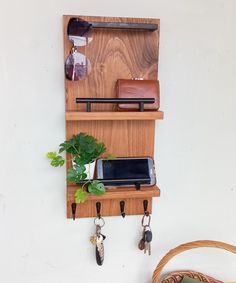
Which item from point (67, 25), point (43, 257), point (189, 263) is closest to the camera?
point (67, 25)

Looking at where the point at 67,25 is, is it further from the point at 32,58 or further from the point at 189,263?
the point at 189,263

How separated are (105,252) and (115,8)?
2.85 feet

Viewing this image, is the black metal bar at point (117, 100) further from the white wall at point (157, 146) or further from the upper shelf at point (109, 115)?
the white wall at point (157, 146)

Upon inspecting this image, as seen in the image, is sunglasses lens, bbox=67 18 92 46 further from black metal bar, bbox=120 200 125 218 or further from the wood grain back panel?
black metal bar, bbox=120 200 125 218

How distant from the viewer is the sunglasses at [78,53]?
887 mm

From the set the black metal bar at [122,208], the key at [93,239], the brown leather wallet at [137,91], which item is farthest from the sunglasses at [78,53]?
the key at [93,239]

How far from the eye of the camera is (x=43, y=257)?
106 cm

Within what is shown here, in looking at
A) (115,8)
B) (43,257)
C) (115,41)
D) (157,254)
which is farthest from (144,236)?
(115,8)

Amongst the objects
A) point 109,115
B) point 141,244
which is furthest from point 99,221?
point 109,115

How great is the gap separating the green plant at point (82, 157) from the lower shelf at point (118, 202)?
0.06 metres

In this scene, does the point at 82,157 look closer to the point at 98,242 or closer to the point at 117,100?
the point at 117,100

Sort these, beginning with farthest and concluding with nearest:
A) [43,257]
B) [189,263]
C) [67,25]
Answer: [189,263]
[43,257]
[67,25]

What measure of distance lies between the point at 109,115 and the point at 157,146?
0.84 ft

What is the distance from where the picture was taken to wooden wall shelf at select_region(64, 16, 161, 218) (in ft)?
3.03
